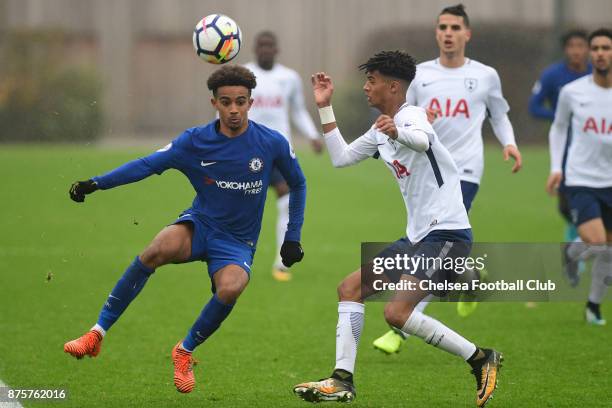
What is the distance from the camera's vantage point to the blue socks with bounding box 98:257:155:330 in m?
6.80

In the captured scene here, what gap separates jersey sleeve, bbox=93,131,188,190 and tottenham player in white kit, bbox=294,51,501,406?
0.92 meters

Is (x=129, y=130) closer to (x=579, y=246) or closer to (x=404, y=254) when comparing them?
(x=579, y=246)

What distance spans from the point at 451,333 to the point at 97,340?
2106 millimetres

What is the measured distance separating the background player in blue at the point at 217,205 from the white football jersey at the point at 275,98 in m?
5.76

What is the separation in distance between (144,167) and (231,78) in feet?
2.47

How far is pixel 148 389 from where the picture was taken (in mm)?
7102

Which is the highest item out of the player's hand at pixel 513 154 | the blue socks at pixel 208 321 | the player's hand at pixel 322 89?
the player's hand at pixel 322 89

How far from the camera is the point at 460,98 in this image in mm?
8867

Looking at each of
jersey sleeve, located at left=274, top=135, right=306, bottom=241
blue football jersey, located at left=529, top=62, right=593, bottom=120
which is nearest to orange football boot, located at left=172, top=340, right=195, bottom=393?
jersey sleeve, located at left=274, top=135, right=306, bottom=241

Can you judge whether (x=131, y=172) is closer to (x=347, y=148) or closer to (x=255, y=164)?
(x=255, y=164)

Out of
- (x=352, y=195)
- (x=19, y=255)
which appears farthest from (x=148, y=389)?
(x=352, y=195)

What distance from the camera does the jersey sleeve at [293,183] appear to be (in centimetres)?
702

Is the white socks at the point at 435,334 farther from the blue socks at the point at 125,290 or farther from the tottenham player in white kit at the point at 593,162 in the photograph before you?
the tottenham player in white kit at the point at 593,162

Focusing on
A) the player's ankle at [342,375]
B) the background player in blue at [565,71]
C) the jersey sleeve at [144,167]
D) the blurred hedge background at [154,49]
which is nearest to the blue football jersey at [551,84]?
the background player in blue at [565,71]
